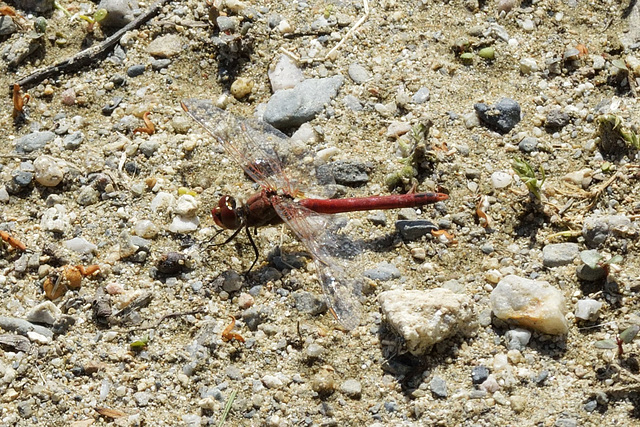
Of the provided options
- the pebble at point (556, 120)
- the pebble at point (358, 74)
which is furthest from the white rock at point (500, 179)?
the pebble at point (358, 74)

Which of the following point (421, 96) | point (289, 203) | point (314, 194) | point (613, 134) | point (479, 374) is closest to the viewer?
point (479, 374)

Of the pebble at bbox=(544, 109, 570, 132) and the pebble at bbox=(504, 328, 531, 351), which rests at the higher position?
the pebble at bbox=(544, 109, 570, 132)

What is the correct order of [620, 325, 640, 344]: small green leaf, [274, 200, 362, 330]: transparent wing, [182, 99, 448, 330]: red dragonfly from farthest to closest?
[182, 99, 448, 330]: red dragonfly → [274, 200, 362, 330]: transparent wing → [620, 325, 640, 344]: small green leaf

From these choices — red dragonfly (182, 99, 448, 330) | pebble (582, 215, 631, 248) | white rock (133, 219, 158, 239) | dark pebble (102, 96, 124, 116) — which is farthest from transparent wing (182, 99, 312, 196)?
pebble (582, 215, 631, 248)

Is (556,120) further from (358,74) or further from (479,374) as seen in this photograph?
(479,374)

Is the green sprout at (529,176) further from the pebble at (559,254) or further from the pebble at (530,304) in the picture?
the pebble at (530,304)

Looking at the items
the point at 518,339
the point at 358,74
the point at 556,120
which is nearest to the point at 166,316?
the point at 518,339

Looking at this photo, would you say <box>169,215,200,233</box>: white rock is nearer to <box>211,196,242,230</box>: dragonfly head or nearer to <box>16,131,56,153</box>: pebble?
<box>211,196,242,230</box>: dragonfly head

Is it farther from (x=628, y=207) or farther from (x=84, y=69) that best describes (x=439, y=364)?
(x=84, y=69)
